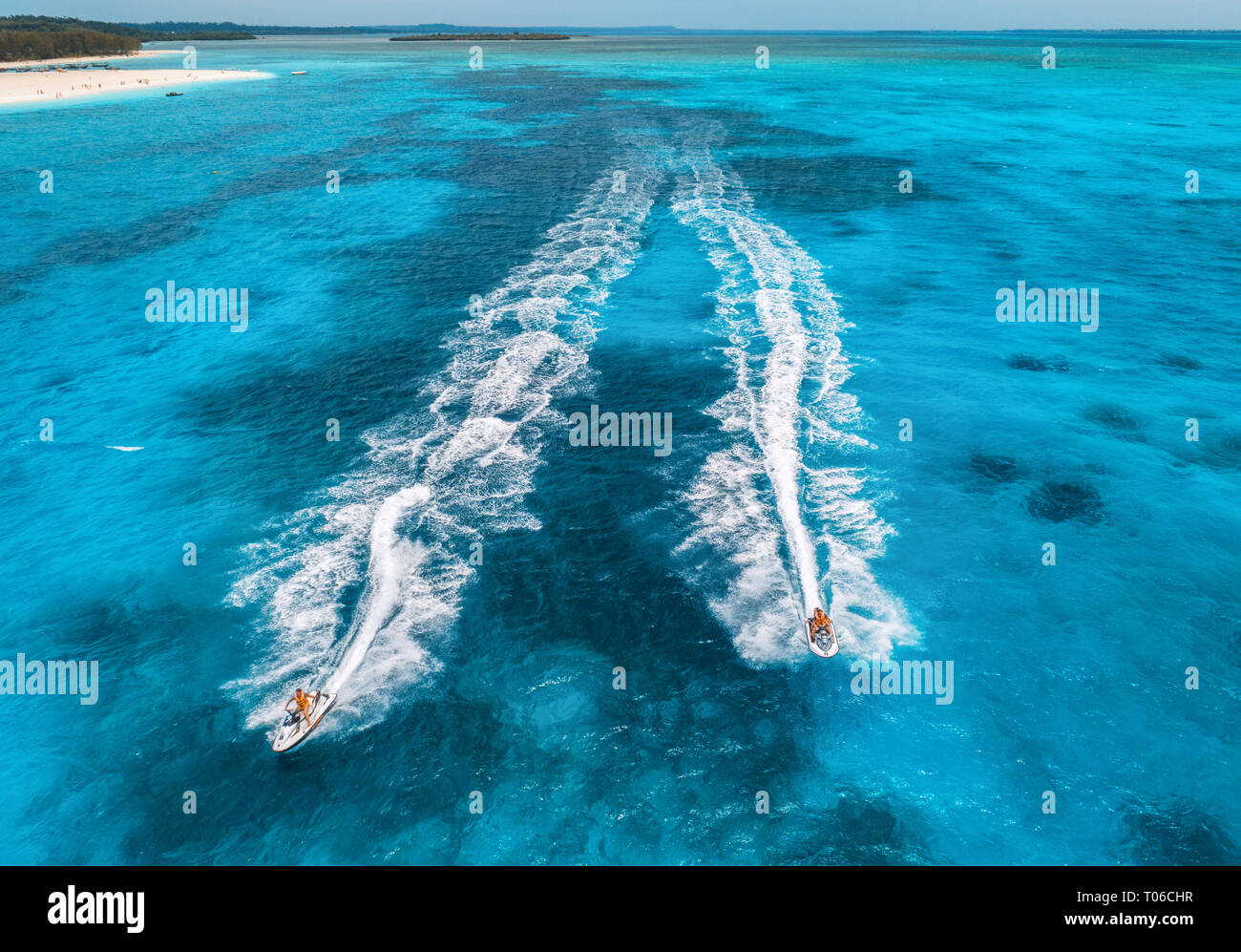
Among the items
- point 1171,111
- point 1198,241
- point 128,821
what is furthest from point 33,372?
point 1171,111

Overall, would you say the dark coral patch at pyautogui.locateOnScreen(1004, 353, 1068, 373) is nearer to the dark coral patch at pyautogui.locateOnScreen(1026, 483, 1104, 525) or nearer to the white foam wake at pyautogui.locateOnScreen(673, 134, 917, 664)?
the white foam wake at pyautogui.locateOnScreen(673, 134, 917, 664)

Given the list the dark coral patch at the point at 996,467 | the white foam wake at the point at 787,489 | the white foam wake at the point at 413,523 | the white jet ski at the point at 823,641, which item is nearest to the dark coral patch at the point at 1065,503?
the dark coral patch at the point at 996,467

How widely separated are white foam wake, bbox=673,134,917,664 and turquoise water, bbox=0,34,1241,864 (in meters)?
0.27

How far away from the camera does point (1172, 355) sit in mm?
55656

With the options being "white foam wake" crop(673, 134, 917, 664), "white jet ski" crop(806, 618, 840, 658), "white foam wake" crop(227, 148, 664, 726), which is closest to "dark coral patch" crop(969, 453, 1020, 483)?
"white foam wake" crop(673, 134, 917, 664)

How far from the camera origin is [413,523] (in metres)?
39.2

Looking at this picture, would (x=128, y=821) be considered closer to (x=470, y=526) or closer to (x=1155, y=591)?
(x=470, y=526)

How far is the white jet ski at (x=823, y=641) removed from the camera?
3119cm

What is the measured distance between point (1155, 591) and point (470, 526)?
36269 millimetres

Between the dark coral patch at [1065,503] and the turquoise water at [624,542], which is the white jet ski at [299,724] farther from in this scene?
the dark coral patch at [1065,503]

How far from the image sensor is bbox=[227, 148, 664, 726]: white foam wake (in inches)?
1227

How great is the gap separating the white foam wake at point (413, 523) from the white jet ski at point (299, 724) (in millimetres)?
843

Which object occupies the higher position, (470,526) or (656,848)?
(470,526)

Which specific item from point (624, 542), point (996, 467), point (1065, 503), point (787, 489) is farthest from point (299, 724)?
point (1065, 503)
